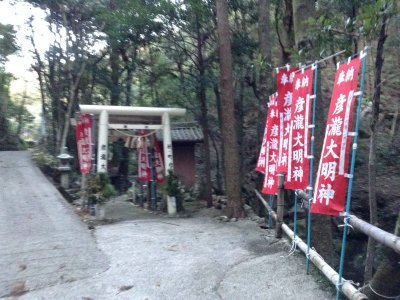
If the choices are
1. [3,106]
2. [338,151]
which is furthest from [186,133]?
[338,151]

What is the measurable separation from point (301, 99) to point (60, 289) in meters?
4.11

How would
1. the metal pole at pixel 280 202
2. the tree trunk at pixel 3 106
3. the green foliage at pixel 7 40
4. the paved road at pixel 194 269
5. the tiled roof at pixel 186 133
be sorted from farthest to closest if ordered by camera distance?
the tree trunk at pixel 3 106 → the green foliage at pixel 7 40 → the tiled roof at pixel 186 133 → the metal pole at pixel 280 202 → the paved road at pixel 194 269

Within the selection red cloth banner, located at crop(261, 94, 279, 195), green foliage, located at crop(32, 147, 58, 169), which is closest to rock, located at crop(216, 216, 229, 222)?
red cloth banner, located at crop(261, 94, 279, 195)

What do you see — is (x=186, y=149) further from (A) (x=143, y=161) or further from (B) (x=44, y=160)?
(B) (x=44, y=160)

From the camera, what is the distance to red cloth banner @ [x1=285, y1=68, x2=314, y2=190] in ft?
20.2

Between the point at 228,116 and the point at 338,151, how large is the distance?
6.02 metres

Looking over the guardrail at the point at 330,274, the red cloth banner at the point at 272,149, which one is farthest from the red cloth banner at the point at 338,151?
the red cloth banner at the point at 272,149

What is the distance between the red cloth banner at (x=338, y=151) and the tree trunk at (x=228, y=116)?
18.5 ft

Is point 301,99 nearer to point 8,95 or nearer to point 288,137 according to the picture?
point 288,137

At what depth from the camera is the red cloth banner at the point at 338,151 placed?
183 inches

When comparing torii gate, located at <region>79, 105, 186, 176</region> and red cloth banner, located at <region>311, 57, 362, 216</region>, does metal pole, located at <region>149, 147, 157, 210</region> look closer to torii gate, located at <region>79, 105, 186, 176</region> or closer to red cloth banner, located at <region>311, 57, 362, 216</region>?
torii gate, located at <region>79, 105, 186, 176</region>

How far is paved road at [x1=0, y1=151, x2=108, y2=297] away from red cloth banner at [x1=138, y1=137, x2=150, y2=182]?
2.48 metres

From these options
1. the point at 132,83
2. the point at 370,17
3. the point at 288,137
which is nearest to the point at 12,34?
the point at 132,83

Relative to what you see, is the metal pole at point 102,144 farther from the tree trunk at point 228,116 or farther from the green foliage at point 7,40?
the green foliage at point 7,40
